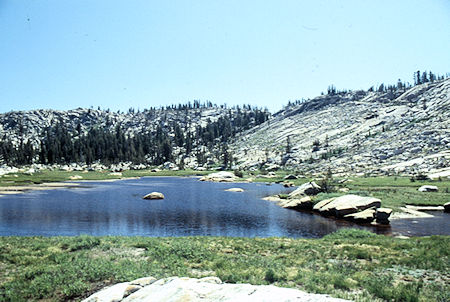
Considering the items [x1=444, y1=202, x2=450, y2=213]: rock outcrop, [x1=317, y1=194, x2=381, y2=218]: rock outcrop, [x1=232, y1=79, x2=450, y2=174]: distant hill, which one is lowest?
[x1=444, y1=202, x2=450, y2=213]: rock outcrop

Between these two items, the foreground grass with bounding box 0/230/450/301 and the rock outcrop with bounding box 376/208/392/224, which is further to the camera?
the rock outcrop with bounding box 376/208/392/224

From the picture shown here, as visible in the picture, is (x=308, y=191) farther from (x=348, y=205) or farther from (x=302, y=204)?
(x=348, y=205)

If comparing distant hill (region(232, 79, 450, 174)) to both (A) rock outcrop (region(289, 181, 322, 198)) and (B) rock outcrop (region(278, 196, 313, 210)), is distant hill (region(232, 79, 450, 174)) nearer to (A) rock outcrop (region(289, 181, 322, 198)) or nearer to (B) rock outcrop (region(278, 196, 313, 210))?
(A) rock outcrop (region(289, 181, 322, 198))

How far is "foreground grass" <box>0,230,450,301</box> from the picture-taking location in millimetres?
13188

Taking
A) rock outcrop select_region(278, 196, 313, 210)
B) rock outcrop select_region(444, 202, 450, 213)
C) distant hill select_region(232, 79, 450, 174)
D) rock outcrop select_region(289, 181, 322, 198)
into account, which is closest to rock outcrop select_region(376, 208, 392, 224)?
rock outcrop select_region(278, 196, 313, 210)

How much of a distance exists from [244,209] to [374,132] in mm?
147542

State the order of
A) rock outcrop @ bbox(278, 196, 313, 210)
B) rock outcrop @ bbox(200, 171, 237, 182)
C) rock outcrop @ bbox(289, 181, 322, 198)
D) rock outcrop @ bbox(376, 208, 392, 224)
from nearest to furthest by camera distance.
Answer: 1. rock outcrop @ bbox(376, 208, 392, 224)
2. rock outcrop @ bbox(278, 196, 313, 210)
3. rock outcrop @ bbox(289, 181, 322, 198)
4. rock outcrop @ bbox(200, 171, 237, 182)

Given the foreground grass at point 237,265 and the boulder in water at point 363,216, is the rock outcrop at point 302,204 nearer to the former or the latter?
the boulder in water at point 363,216

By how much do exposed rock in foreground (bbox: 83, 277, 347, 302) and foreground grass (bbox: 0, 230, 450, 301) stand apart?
178 inches

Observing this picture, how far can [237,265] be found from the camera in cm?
1722

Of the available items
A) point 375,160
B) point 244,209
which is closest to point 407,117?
point 375,160

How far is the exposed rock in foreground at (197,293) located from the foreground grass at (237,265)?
14.8 feet

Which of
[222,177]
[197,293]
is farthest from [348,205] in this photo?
[222,177]

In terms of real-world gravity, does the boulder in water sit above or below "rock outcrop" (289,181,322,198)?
below
